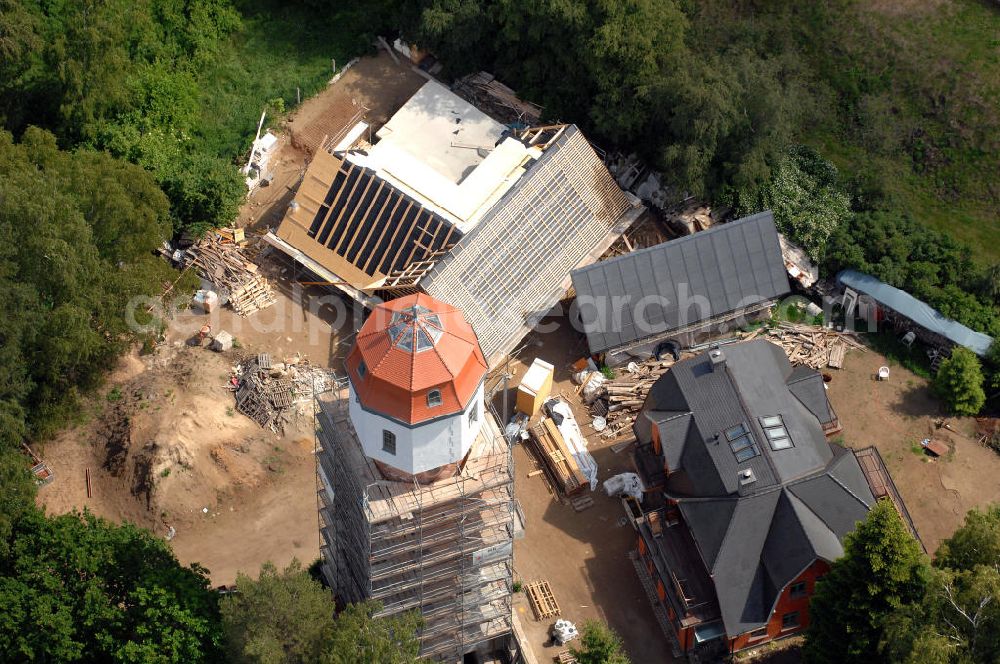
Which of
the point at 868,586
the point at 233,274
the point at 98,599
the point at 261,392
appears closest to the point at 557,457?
the point at 261,392

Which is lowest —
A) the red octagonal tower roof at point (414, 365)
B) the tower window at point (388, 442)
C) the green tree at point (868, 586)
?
the green tree at point (868, 586)

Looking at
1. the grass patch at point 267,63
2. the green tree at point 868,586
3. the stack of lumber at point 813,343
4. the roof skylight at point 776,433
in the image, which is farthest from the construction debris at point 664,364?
the grass patch at point 267,63

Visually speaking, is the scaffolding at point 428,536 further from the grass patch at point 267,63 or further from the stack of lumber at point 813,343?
the grass patch at point 267,63

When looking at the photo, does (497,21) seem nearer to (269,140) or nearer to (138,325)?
(269,140)

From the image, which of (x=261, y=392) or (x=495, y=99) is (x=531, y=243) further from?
(x=261, y=392)

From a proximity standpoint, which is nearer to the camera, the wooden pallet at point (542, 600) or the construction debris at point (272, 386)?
the wooden pallet at point (542, 600)
